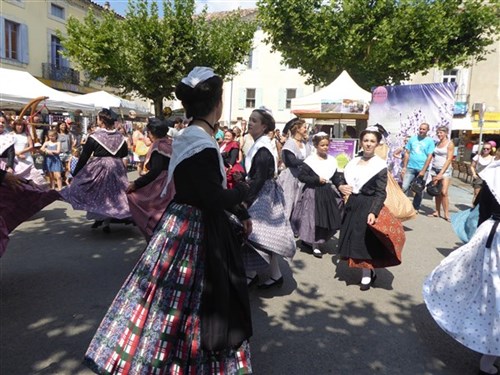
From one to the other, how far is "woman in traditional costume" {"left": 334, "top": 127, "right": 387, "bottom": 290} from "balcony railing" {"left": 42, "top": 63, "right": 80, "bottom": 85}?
24.3 meters

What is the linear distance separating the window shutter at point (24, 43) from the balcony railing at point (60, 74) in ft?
4.28

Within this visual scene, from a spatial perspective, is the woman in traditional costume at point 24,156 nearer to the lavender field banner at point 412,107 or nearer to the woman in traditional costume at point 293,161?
the woman in traditional costume at point 293,161

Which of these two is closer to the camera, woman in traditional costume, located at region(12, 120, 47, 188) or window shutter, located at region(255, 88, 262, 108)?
woman in traditional costume, located at region(12, 120, 47, 188)

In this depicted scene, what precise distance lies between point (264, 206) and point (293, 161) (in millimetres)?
1755

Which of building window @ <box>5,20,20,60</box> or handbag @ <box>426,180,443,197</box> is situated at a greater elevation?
building window @ <box>5,20,20,60</box>

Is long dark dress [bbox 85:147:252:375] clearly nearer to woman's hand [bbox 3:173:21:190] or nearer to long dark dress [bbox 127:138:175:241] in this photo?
woman's hand [bbox 3:173:21:190]

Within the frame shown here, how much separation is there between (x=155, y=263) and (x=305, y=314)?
6.60 ft

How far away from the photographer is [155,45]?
651 inches

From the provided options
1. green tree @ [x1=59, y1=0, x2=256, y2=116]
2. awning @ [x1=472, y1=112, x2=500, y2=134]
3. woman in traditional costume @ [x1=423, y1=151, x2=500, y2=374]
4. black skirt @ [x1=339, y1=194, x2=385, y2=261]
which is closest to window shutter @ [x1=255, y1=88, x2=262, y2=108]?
green tree @ [x1=59, y1=0, x2=256, y2=116]

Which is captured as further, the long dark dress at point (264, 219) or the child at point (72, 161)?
the child at point (72, 161)

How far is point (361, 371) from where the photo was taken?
2.79m

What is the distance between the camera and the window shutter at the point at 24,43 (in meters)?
21.6

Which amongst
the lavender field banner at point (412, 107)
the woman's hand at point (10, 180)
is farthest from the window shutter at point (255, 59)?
the woman's hand at point (10, 180)

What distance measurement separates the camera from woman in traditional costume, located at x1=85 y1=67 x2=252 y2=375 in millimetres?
2033
